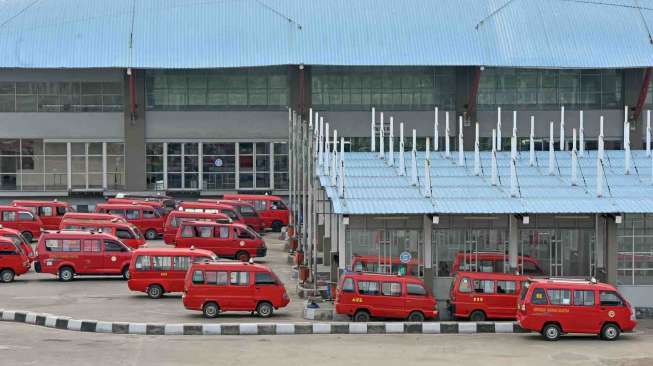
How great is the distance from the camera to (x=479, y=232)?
4541 cm

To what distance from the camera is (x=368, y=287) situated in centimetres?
4119

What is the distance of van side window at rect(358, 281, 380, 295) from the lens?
1619 inches

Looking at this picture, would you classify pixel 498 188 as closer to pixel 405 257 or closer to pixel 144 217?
pixel 405 257

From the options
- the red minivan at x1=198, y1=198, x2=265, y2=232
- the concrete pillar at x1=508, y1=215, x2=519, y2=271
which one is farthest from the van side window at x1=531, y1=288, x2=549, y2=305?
the red minivan at x1=198, y1=198, x2=265, y2=232

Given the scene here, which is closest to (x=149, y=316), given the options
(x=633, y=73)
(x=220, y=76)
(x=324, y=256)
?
(x=324, y=256)

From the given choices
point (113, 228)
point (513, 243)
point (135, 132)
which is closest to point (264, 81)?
point (135, 132)

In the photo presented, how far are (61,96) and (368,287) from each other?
40.2 m

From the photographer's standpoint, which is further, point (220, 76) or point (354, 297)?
point (220, 76)

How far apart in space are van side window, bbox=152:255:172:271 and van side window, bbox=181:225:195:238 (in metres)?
9.09

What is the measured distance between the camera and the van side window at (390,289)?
41.3 m

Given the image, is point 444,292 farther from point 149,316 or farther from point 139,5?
point 139,5

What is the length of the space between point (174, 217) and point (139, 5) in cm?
2393

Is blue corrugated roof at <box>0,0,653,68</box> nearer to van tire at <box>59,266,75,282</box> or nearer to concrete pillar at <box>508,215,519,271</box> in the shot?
van tire at <box>59,266,75,282</box>

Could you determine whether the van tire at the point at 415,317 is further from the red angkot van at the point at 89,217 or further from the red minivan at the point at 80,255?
the red angkot van at the point at 89,217
